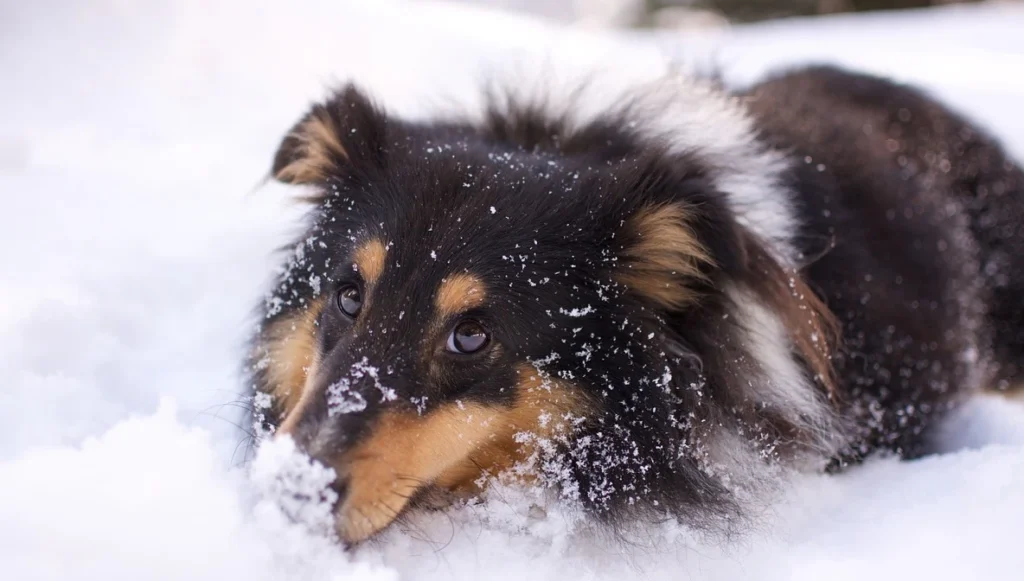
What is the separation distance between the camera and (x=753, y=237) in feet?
7.85

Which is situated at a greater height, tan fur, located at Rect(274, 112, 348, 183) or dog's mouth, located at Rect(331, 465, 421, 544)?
tan fur, located at Rect(274, 112, 348, 183)

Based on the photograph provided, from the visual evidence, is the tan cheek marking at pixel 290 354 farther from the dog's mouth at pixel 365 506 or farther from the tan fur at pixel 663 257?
the tan fur at pixel 663 257

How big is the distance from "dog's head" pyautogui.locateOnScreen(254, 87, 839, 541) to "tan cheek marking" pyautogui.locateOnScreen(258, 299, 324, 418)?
1 cm

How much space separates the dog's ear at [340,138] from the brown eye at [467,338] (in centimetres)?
67

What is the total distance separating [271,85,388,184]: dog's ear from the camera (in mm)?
2592

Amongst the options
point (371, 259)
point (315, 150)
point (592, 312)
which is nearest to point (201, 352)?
point (315, 150)

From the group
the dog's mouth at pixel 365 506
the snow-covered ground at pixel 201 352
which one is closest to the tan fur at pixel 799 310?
the snow-covered ground at pixel 201 352

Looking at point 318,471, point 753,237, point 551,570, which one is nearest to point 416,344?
point 318,471

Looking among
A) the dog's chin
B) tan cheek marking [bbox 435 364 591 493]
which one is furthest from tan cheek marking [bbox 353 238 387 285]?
the dog's chin

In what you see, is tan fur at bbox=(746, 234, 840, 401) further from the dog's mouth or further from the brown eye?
the dog's mouth

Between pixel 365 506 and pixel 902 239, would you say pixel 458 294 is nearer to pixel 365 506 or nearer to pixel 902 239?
pixel 365 506

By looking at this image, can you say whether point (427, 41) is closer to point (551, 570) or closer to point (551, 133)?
point (551, 133)

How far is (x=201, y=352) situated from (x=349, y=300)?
3.45 feet

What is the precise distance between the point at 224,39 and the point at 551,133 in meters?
3.42
